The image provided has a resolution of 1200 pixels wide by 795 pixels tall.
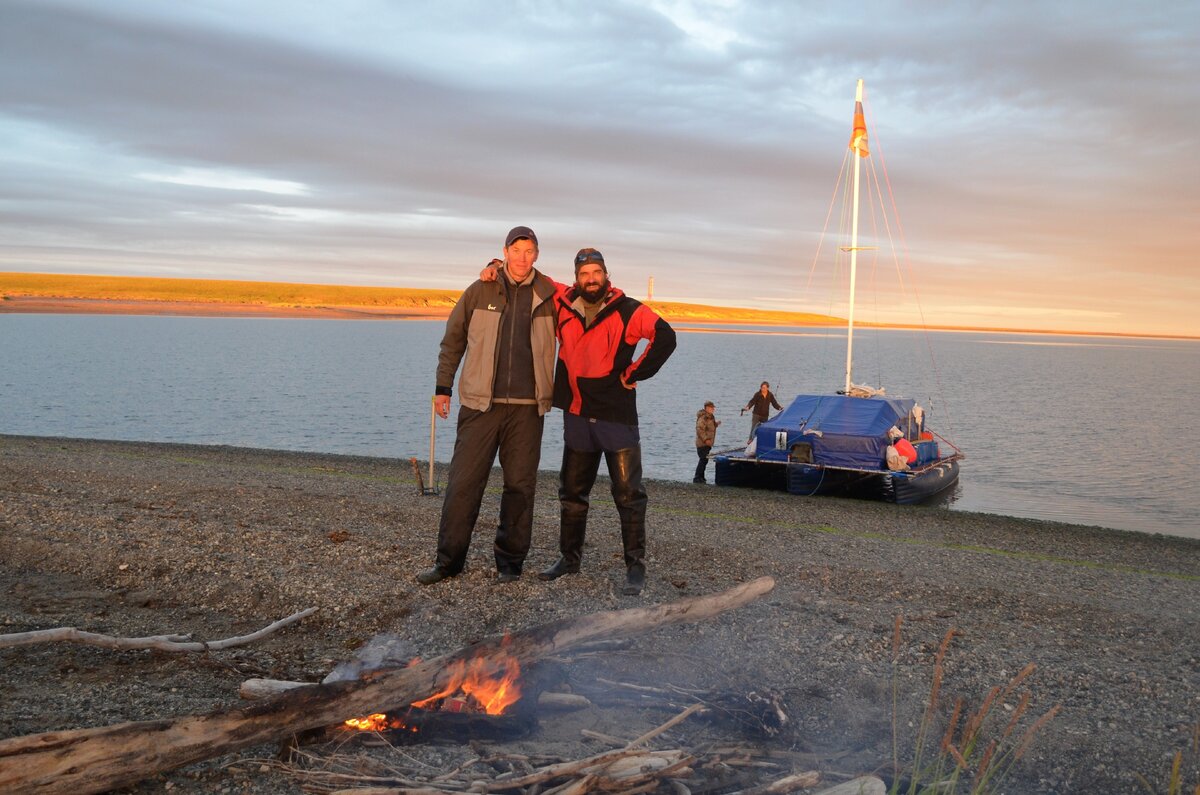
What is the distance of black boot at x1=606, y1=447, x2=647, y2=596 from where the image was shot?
6680mm

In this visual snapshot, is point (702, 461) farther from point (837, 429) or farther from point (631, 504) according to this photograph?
point (631, 504)

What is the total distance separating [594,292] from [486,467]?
1443 mm

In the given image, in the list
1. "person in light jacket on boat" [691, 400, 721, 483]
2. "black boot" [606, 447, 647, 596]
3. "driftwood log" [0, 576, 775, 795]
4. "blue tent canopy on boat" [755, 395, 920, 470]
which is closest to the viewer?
"driftwood log" [0, 576, 775, 795]

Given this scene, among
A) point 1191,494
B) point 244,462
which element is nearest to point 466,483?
point 244,462

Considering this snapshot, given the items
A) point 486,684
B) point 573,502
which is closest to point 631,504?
point 573,502

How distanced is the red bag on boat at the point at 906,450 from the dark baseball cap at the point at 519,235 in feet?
49.4

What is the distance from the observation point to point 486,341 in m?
6.53

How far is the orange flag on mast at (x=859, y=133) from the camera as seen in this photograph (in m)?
24.1

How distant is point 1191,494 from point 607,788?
1063 inches

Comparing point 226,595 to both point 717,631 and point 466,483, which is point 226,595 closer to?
point 466,483

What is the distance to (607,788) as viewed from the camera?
12.1 feet

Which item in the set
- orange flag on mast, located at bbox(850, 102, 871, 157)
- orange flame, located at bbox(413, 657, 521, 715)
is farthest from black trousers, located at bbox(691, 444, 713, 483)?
orange flame, located at bbox(413, 657, 521, 715)

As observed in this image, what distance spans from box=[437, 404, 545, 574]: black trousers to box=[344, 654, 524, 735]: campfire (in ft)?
6.55

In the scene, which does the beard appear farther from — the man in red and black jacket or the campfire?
the campfire
